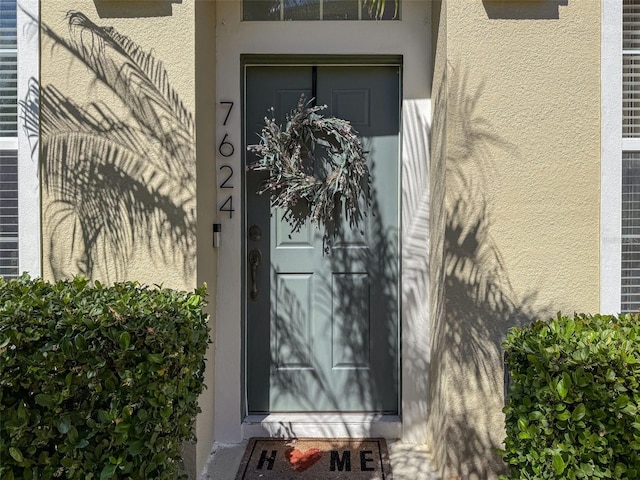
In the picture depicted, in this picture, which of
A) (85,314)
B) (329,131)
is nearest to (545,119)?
(329,131)

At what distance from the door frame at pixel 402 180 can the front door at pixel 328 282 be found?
0.34ft

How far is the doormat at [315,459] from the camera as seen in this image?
3.04 metres

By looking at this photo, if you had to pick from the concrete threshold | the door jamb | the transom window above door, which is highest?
the transom window above door

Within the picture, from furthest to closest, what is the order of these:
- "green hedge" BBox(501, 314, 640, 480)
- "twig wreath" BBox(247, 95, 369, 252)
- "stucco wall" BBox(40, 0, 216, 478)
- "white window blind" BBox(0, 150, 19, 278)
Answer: "twig wreath" BBox(247, 95, 369, 252) < "white window blind" BBox(0, 150, 19, 278) < "stucco wall" BBox(40, 0, 216, 478) < "green hedge" BBox(501, 314, 640, 480)

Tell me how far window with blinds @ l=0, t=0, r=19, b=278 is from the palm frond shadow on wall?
0.13 m

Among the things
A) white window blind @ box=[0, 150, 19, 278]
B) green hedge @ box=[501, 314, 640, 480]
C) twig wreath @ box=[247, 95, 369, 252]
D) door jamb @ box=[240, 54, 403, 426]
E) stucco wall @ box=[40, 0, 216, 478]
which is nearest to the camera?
green hedge @ box=[501, 314, 640, 480]

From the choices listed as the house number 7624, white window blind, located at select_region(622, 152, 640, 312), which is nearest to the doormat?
the house number 7624

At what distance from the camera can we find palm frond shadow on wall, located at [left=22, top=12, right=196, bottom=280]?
292 cm

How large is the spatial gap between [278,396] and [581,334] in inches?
78.1

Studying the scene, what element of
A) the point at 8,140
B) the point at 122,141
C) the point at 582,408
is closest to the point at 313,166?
the point at 122,141

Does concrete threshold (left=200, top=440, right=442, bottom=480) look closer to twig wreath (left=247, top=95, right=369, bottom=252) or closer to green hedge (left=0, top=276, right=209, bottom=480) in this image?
green hedge (left=0, top=276, right=209, bottom=480)

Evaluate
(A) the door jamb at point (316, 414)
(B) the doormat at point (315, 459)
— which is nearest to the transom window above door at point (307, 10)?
(A) the door jamb at point (316, 414)

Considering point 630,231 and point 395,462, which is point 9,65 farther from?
point 630,231

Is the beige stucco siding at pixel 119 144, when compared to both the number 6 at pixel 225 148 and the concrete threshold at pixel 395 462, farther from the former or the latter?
the concrete threshold at pixel 395 462
